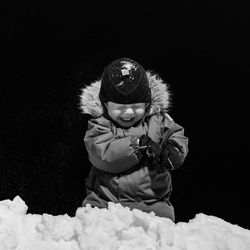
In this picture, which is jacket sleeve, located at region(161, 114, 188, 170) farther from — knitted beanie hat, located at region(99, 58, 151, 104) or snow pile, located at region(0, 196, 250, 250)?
snow pile, located at region(0, 196, 250, 250)

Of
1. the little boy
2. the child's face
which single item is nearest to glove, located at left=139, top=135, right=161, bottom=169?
the little boy

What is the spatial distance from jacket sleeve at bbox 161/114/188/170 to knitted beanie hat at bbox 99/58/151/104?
0.15 meters

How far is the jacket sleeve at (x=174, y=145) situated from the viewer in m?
2.08

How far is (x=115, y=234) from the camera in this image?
1705 mm

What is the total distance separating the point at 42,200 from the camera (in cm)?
295

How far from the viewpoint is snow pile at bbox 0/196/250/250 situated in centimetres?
167

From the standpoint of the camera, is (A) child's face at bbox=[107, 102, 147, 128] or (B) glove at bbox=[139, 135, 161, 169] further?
(A) child's face at bbox=[107, 102, 147, 128]

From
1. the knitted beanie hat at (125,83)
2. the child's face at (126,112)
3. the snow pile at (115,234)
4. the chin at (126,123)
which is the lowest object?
the snow pile at (115,234)

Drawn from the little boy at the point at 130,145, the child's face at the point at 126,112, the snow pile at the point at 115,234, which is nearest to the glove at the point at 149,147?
the little boy at the point at 130,145

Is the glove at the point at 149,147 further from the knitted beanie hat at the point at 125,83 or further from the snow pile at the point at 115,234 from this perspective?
the snow pile at the point at 115,234

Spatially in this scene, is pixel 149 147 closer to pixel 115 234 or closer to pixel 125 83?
pixel 125 83

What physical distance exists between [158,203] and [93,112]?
0.41 metres

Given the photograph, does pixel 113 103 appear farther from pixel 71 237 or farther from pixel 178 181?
pixel 178 181

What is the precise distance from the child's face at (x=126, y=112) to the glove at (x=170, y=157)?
6.9 inches
